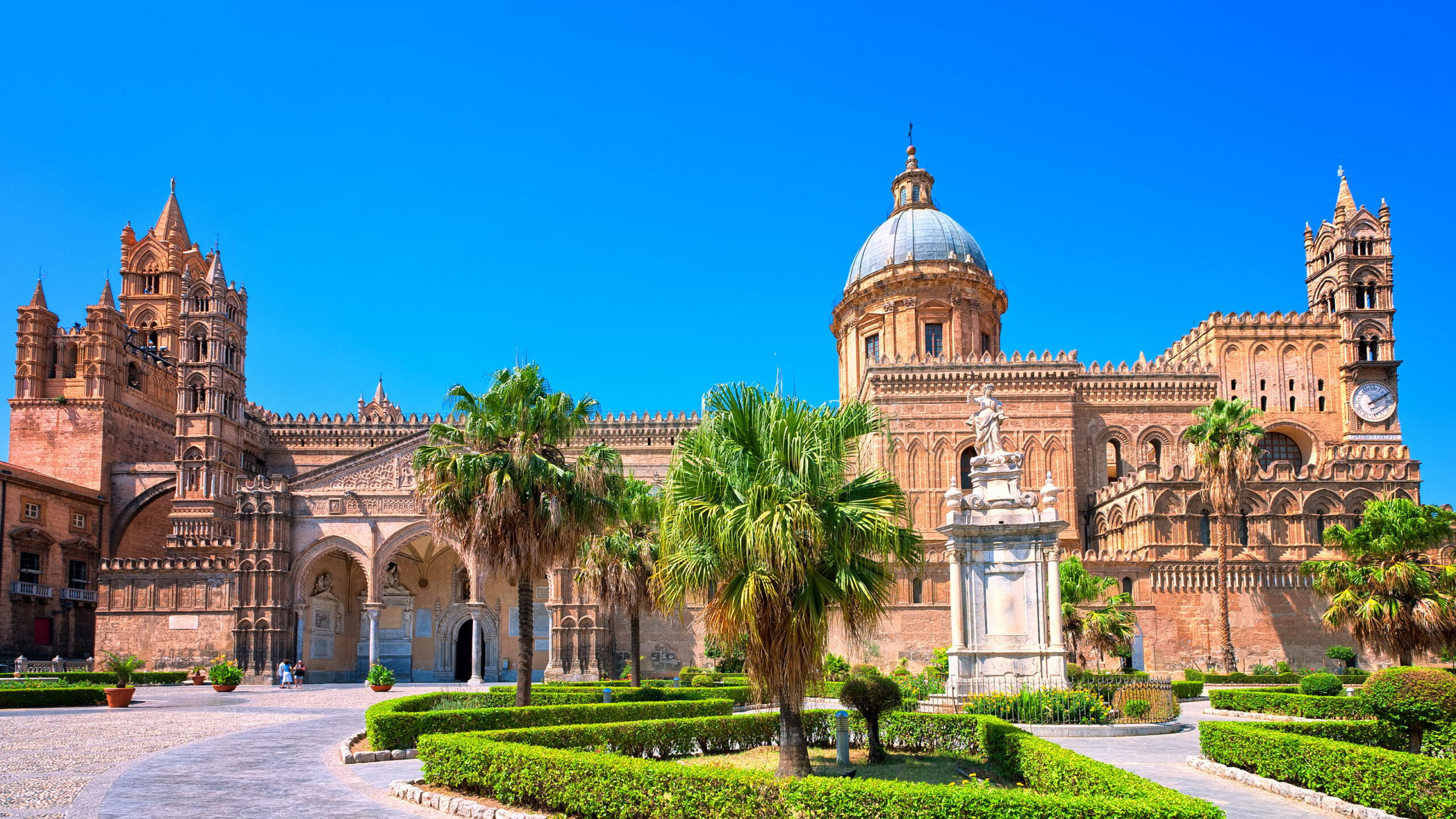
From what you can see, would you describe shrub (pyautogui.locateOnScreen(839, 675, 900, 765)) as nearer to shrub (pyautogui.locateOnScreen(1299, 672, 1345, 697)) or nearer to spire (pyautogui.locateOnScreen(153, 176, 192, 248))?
shrub (pyautogui.locateOnScreen(1299, 672, 1345, 697))

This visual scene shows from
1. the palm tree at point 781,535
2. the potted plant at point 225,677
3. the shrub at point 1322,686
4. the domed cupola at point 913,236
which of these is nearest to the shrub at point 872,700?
the palm tree at point 781,535

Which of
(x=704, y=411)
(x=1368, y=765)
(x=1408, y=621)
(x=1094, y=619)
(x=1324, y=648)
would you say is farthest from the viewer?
(x=1324, y=648)

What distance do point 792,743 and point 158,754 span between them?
36.0 feet

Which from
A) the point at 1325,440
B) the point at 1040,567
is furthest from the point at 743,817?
the point at 1325,440

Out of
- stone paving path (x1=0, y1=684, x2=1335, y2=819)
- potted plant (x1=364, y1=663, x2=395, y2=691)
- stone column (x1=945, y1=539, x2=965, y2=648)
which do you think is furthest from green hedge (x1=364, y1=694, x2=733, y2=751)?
potted plant (x1=364, y1=663, x2=395, y2=691)

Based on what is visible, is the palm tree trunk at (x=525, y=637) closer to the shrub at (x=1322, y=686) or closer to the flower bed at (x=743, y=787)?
the flower bed at (x=743, y=787)

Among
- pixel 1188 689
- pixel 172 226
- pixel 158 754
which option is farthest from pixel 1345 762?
pixel 172 226

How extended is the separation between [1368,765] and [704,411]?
8502mm

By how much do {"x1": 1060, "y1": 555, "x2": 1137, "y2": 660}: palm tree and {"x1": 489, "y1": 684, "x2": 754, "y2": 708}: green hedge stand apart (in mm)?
10137

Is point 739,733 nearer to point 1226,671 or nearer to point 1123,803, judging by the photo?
point 1123,803

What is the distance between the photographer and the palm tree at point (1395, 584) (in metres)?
27.4

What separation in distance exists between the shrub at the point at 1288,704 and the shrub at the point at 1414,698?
6233 millimetres

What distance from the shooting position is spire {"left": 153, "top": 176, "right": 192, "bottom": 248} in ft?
224

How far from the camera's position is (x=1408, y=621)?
27.5 meters
